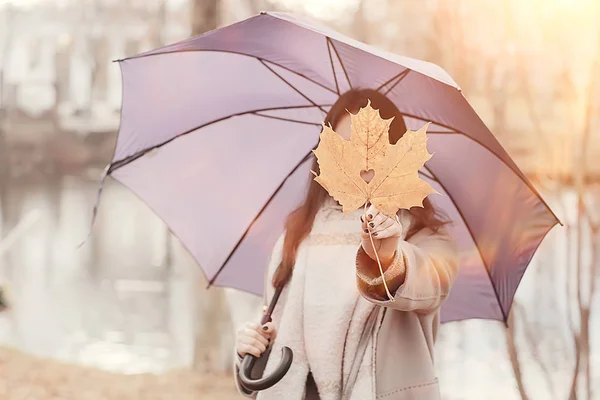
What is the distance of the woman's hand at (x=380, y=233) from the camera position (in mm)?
931

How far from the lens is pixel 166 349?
12.3 ft

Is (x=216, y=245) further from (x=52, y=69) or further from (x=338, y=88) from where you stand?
(x=52, y=69)

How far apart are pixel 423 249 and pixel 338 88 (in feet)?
1.27

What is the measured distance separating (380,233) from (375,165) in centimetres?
→ 9

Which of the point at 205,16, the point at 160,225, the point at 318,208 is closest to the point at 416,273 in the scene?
the point at 318,208

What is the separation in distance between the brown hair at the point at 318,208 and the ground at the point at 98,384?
202 centimetres

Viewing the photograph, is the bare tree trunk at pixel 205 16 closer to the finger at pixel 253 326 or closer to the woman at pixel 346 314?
the woman at pixel 346 314

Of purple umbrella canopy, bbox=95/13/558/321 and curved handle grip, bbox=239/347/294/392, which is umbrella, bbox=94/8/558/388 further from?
curved handle grip, bbox=239/347/294/392

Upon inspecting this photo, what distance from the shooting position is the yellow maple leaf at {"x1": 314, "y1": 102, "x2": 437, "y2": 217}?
3.00 feet

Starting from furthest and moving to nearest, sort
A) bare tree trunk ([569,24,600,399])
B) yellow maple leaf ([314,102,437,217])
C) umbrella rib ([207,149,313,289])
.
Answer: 1. bare tree trunk ([569,24,600,399])
2. umbrella rib ([207,149,313,289])
3. yellow maple leaf ([314,102,437,217])

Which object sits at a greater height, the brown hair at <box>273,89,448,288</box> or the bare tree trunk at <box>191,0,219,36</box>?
the bare tree trunk at <box>191,0,219,36</box>

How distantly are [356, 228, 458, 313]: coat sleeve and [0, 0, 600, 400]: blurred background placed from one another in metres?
1.47

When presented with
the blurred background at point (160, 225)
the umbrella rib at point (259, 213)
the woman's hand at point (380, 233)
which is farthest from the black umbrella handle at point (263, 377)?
the blurred background at point (160, 225)

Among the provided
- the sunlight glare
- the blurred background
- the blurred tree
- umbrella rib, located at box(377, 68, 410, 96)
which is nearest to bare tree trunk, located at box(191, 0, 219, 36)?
the blurred background
